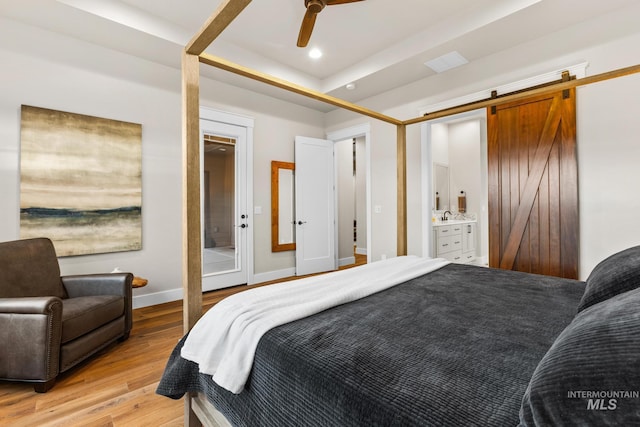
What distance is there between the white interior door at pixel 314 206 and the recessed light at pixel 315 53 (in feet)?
4.54

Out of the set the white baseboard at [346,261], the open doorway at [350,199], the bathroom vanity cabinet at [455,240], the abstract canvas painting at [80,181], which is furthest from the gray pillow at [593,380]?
the white baseboard at [346,261]

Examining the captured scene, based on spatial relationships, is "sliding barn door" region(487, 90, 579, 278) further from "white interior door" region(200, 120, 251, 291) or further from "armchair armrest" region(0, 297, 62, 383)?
"armchair armrest" region(0, 297, 62, 383)

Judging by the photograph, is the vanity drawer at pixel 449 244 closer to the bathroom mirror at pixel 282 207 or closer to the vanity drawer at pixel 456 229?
the vanity drawer at pixel 456 229

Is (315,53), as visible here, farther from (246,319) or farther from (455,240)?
(455,240)

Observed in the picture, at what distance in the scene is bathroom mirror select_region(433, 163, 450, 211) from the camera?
6320mm

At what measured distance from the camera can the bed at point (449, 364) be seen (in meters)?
0.54

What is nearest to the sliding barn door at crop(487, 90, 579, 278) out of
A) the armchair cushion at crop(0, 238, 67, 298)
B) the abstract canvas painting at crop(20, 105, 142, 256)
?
the abstract canvas painting at crop(20, 105, 142, 256)

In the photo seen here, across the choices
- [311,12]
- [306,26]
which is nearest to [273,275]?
[306,26]

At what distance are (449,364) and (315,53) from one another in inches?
149

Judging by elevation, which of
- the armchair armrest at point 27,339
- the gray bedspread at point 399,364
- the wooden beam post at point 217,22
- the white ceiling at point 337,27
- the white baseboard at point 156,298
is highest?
the white ceiling at point 337,27

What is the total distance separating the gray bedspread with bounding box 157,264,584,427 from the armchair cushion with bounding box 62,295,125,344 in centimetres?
122

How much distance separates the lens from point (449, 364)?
868mm

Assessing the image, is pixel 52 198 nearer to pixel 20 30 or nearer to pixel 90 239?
pixel 90 239

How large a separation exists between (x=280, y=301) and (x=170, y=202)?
2.87 m
